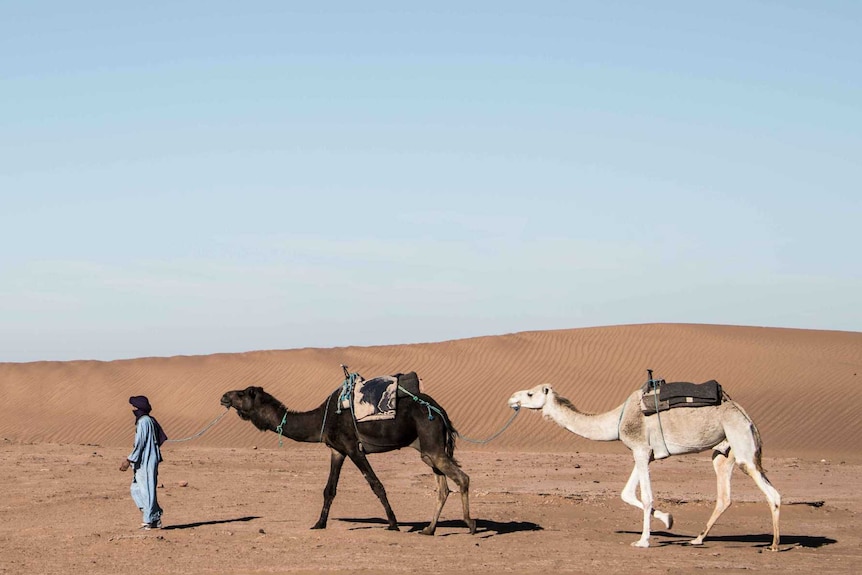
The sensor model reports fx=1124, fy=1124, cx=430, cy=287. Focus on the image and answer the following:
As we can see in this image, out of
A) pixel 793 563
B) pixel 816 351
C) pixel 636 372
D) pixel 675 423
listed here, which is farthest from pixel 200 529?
pixel 816 351

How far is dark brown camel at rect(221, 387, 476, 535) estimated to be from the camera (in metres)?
13.6

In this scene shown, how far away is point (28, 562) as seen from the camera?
39.5 feet

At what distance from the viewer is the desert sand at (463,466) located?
12492mm

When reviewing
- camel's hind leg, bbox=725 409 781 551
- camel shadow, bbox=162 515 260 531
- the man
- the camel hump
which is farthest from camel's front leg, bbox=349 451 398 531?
camel's hind leg, bbox=725 409 781 551

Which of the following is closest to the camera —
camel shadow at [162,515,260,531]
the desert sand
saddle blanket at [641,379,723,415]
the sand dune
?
the desert sand

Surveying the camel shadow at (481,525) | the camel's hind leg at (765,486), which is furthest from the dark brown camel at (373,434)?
the camel's hind leg at (765,486)

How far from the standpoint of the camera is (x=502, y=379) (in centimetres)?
4034

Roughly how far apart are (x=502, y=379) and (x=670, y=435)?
27.4 m

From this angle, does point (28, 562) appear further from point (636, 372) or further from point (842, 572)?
point (636, 372)

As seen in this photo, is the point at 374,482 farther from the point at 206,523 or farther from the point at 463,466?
the point at 463,466

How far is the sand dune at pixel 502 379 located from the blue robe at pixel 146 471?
18.3 metres

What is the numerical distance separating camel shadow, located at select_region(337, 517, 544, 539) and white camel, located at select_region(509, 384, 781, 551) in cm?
169

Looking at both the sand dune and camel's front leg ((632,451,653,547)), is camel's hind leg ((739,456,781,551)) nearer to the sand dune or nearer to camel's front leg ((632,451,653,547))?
camel's front leg ((632,451,653,547))

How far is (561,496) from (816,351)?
26.6 metres
